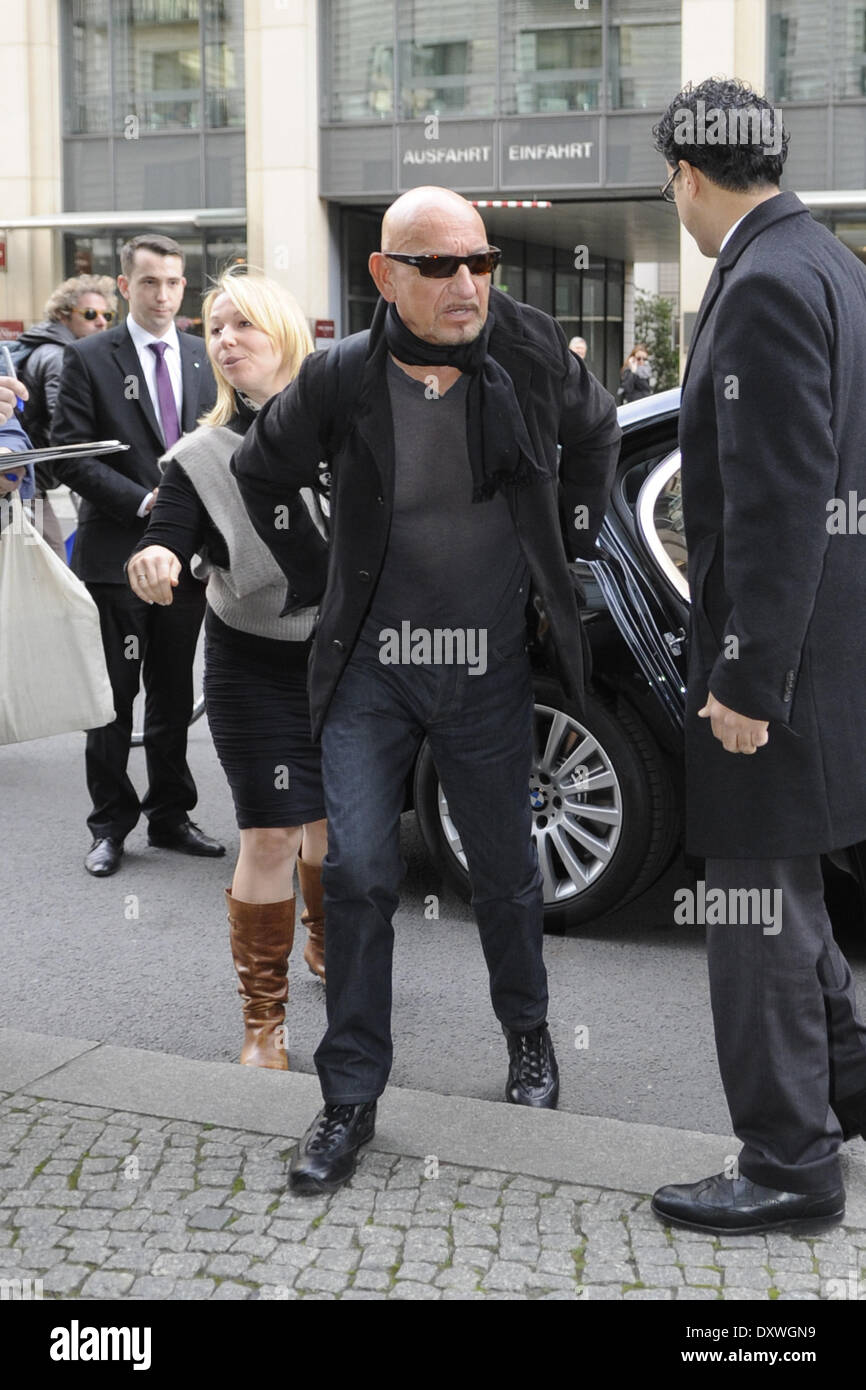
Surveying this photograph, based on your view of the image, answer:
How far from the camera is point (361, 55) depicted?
1065 inches

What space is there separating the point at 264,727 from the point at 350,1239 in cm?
138

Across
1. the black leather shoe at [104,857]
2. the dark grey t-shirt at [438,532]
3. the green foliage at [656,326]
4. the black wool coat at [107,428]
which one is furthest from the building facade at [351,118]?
the dark grey t-shirt at [438,532]

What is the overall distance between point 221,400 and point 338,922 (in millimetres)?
1355

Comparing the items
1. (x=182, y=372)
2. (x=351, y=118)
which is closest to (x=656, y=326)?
(x=351, y=118)

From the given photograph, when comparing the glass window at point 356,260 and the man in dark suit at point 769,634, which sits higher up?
the glass window at point 356,260

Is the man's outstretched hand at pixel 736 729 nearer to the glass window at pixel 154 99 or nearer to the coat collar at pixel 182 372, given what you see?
the coat collar at pixel 182 372

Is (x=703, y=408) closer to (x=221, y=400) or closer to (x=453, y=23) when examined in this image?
(x=221, y=400)

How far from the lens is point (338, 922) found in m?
3.52

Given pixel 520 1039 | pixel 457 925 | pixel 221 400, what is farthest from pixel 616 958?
pixel 221 400

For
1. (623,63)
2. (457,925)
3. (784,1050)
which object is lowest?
(457,925)

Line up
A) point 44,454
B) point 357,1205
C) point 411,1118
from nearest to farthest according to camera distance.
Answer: point 357,1205, point 411,1118, point 44,454

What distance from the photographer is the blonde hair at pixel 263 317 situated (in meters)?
3.99

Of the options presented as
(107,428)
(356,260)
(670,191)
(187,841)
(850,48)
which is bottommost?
(187,841)

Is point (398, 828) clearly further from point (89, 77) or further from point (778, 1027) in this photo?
point (89, 77)
